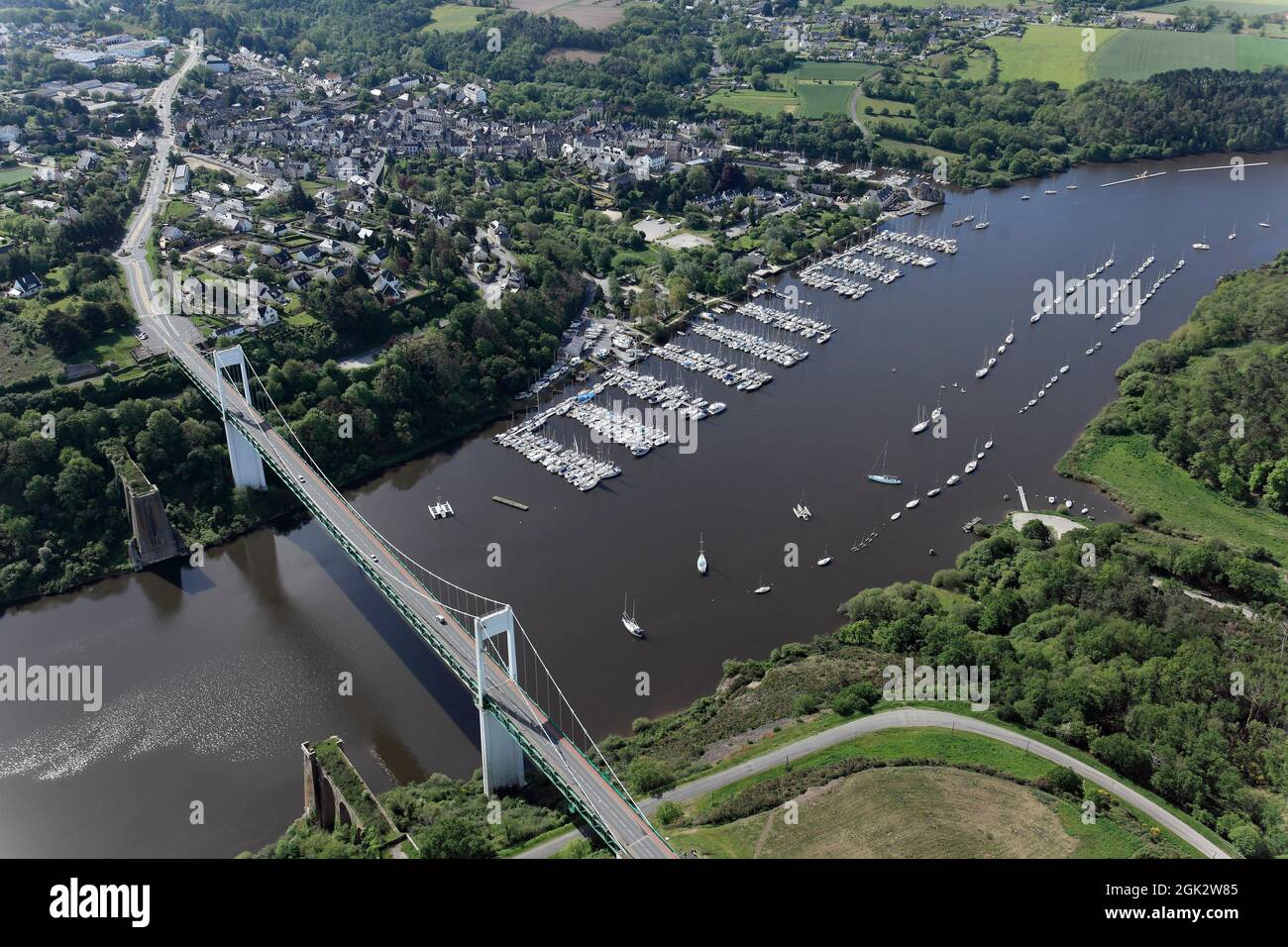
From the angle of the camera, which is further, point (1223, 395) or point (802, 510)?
point (1223, 395)

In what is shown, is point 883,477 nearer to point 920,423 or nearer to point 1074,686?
point 920,423

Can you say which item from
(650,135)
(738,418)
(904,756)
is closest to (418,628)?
(904,756)

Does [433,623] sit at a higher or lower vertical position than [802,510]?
higher

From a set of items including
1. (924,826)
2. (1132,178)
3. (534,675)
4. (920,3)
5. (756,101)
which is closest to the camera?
(924,826)

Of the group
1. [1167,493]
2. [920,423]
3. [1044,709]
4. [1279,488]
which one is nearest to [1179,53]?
[920,423]

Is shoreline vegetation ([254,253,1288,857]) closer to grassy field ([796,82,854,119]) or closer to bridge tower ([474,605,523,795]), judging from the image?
bridge tower ([474,605,523,795])
